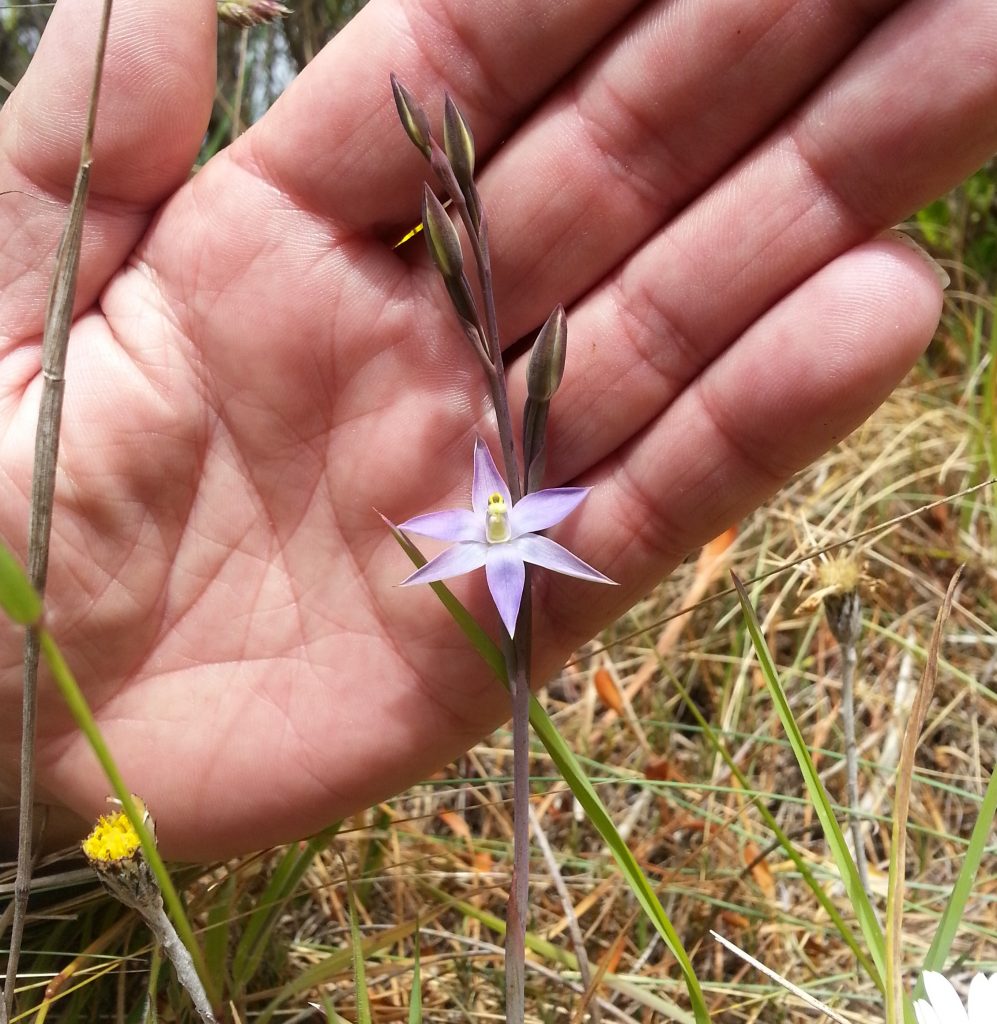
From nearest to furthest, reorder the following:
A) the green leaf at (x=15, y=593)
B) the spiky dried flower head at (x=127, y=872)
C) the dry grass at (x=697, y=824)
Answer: the green leaf at (x=15, y=593) → the spiky dried flower head at (x=127, y=872) → the dry grass at (x=697, y=824)

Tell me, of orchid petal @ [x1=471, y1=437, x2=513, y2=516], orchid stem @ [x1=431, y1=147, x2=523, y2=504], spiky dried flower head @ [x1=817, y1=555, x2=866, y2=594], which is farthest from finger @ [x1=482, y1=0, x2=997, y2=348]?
spiky dried flower head @ [x1=817, y1=555, x2=866, y2=594]

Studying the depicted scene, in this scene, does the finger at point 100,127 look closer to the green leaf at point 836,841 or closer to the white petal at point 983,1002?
the green leaf at point 836,841

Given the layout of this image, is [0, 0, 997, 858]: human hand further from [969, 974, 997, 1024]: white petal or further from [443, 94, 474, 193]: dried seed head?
[969, 974, 997, 1024]: white petal

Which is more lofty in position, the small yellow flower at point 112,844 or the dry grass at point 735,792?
the small yellow flower at point 112,844

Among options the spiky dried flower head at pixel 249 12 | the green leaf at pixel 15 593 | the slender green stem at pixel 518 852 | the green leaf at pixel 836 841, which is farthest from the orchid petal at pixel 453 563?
the spiky dried flower head at pixel 249 12

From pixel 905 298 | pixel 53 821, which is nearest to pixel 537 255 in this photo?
pixel 905 298

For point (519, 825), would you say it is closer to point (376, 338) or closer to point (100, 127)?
point (376, 338)
